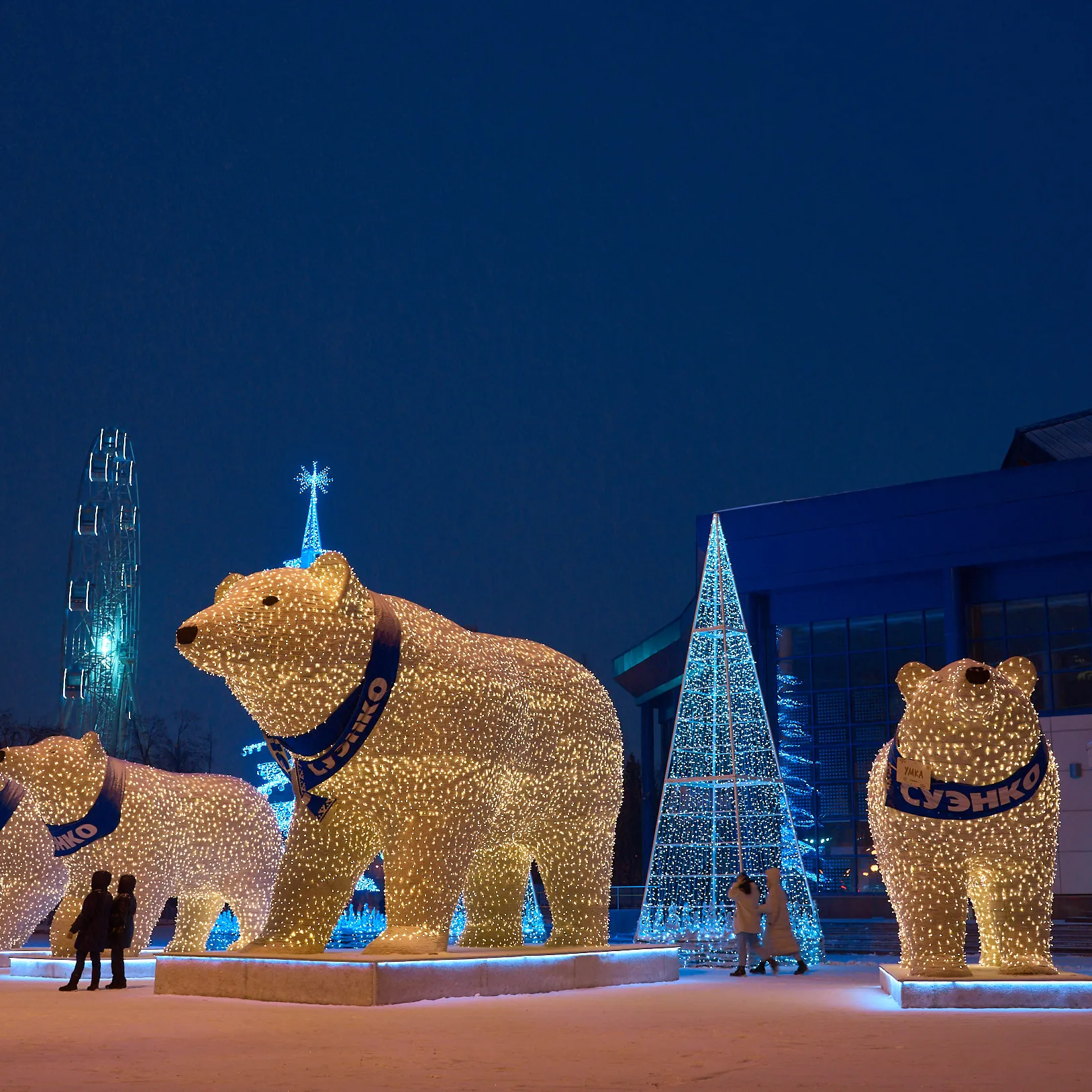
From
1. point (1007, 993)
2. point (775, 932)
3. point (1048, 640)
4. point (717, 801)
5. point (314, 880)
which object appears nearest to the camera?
point (1007, 993)

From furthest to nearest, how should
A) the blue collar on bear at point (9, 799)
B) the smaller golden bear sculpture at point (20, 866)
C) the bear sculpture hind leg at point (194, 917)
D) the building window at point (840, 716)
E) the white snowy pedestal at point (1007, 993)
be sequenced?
the building window at point (840, 716) → the blue collar on bear at point (9, 799) → the smaller golden bear sculpture at point (20, 866) → the bear sculpture hind leg at point (194, 917) → the white snowy pedestal at point (1007, 993)

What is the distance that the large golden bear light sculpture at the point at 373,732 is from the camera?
780 cm

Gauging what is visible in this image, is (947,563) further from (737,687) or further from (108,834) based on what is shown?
(108,834)

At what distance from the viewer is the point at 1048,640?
25.1m

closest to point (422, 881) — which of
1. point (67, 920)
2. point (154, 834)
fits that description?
point (154, 834)

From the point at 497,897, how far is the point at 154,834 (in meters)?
2.80

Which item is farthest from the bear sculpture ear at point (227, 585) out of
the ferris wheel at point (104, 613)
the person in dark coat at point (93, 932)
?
the ferris wheel at point (104, 613)

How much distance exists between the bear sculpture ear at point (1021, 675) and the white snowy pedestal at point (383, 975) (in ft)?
11.3

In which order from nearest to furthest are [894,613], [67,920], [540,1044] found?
[540,1044] → [67,920] → [894,613]

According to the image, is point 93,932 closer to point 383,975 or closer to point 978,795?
point 383,975

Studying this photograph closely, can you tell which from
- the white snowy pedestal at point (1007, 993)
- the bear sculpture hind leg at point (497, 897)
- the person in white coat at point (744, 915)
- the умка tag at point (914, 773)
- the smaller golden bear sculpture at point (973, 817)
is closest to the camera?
the white snowy pedestal at point (1007, 993)

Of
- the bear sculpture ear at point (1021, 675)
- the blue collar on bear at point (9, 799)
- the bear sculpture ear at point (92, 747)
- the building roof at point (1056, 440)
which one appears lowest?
the blue collar on bear at point (9, 799)

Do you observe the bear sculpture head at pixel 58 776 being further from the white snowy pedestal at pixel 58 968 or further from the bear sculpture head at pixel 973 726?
the bear sculpture head at pixel 973 726

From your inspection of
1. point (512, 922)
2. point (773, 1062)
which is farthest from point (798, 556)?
point (773, 1062)
